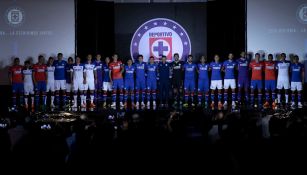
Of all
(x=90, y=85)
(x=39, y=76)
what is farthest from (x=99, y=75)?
(x=39, y=76)

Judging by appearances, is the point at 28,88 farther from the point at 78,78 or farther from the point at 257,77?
the point at 257,77

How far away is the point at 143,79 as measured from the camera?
19141 millimetres

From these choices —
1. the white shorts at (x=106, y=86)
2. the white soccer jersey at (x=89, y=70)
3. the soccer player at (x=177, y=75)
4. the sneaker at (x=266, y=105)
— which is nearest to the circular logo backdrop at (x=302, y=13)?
the sneaker at (x=266, y=105)

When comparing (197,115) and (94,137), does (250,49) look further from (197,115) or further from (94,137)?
(94,137)

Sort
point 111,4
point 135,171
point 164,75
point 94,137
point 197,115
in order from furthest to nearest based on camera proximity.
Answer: point 111,4, point 164,75, point 197,115, point 94,137, point 135,171

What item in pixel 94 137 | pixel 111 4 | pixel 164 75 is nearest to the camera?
pixel 94 137

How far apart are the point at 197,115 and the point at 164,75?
9.52m

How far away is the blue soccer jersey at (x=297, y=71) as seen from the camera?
18.6m

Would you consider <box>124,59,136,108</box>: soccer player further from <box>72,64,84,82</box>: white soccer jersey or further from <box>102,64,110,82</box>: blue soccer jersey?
<box>72,64,84,82</box>: white soccer jersey

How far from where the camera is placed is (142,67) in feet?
63.0

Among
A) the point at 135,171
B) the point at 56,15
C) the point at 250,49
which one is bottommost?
the point at 135,171

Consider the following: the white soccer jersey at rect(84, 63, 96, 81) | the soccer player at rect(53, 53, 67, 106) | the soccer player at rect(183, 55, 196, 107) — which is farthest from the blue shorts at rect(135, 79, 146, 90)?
the soccer player at rect(53, 53, 67, 106)

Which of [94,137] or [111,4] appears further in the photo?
[111,4]

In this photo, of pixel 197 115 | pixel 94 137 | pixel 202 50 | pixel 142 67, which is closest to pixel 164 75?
pixel 142 67
